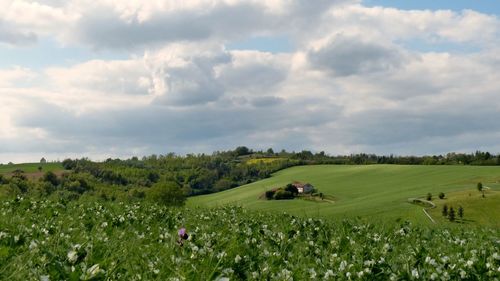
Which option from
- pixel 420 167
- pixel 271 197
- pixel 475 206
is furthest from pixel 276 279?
pixel 420 167

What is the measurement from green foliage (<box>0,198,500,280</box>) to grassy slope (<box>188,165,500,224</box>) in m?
95.6

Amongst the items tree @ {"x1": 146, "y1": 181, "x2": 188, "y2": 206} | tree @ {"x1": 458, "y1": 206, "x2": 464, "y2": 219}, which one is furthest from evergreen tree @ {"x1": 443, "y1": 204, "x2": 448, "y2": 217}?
tree @ {"x1": 146, "y1": 181, "x2": 188, "y2": 206}

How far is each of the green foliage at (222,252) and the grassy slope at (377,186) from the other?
95597 millimetres

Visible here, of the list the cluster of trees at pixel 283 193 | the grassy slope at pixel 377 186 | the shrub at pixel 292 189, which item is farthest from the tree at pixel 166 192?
the shrub at pixel 292 189

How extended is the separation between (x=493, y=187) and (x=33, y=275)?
135314mm

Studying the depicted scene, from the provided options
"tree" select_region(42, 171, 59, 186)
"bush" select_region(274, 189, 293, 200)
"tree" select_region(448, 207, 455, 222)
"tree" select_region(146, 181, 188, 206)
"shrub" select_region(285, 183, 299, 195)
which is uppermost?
"tree" select_region(42, 171, 59, 186)

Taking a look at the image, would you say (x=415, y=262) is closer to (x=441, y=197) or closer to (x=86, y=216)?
(x=86, y=216)

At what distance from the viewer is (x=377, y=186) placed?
16375 cm

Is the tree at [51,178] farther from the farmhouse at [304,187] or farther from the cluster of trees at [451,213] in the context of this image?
the cluster of trees at [451,213]

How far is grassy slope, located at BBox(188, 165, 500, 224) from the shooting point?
4825 inches

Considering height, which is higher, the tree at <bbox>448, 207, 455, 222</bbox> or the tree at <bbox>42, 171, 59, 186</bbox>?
the tree at <bbox>42, 171, 59, 186</bbox>

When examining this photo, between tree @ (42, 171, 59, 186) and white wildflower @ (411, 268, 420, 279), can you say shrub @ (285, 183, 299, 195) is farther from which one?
white wildflower @ (411, 268, 420, 279)

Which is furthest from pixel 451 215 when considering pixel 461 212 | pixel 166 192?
pixel 166 192

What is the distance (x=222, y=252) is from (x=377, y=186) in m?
161
